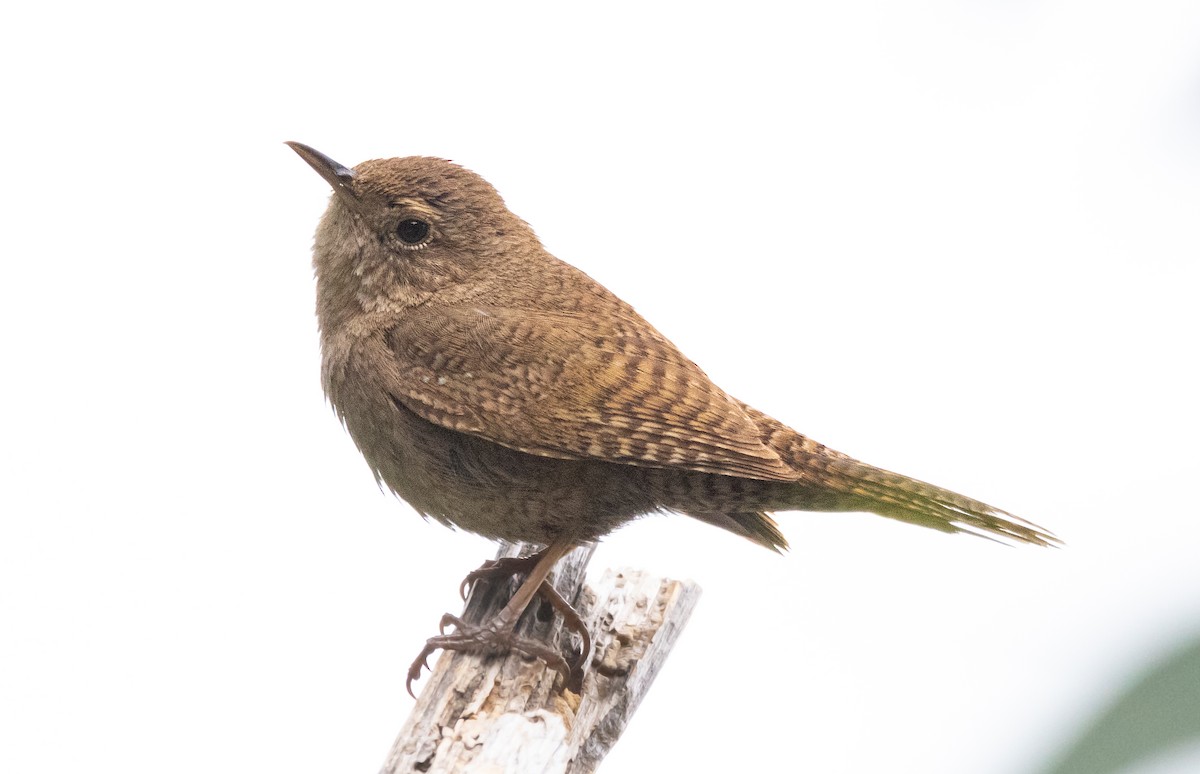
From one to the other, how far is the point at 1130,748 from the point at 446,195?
8.14ft

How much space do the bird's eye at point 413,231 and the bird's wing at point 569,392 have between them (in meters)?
0.24

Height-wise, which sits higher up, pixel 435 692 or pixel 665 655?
pixel 665 655

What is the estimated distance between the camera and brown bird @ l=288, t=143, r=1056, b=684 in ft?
9.30

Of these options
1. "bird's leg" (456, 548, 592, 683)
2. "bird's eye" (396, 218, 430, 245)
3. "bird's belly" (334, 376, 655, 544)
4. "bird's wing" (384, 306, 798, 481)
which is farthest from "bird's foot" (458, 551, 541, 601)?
"bird's eye" (396, 218, 430, 245)

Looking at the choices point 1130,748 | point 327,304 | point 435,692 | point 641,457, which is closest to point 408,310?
point 327,304

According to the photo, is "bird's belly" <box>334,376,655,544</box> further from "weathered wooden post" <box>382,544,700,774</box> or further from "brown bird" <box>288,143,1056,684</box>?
"weathered wooden post" <box>382,544,700,774</box>

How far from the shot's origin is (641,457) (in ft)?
9.14

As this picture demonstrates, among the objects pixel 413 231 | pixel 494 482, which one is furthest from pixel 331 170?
pixel 494 482

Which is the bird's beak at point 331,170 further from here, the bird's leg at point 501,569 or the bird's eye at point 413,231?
the bird's leg at point 501,569

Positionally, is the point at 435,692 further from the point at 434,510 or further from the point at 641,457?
the point at 641,457

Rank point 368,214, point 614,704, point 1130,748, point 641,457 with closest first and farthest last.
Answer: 1. point 1130,748
2. point 641,457
3. point 614,704
4. point 368,214

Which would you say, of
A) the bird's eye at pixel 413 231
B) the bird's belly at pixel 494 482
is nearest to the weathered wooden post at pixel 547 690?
the bird's belly at pixel 494 482

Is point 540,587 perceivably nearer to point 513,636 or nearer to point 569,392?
point 513,636

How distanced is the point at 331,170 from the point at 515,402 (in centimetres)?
94
